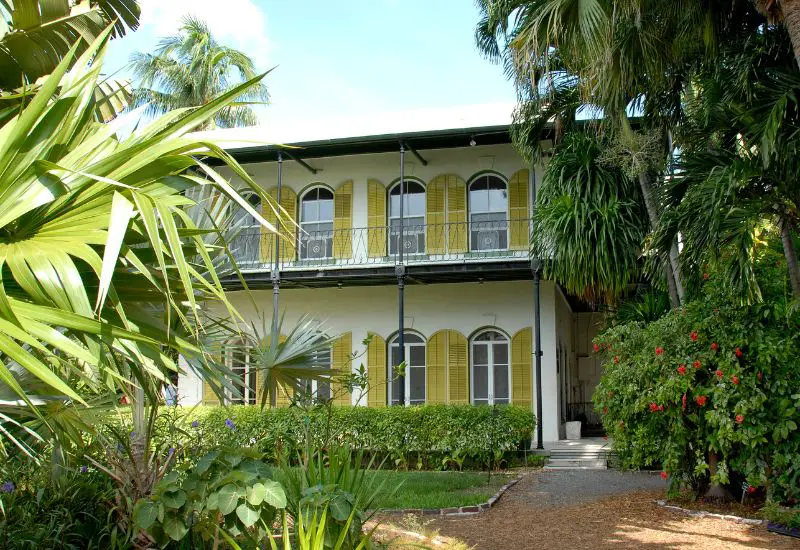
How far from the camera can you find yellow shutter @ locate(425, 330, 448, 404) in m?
15.8

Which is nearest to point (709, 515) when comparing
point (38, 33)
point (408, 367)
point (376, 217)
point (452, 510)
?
point (452, 510)

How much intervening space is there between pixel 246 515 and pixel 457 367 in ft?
39.7

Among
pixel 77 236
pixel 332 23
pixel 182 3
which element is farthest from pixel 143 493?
pixel 182 3

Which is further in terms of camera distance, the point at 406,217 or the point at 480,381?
the point at 406,217

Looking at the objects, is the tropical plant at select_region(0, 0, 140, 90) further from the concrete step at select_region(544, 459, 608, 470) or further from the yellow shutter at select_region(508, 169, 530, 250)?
the yellow shutter at select_region(508, 169, 530, 250)

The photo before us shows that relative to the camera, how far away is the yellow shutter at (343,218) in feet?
55.2

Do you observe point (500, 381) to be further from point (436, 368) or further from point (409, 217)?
point (409, 217)

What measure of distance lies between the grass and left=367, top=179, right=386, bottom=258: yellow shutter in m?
5.78

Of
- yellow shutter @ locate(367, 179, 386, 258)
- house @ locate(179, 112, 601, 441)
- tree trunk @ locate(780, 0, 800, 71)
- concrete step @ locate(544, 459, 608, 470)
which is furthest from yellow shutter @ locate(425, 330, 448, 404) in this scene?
tree trunk @ locate(780, 0, 800, 71)

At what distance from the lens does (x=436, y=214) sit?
1642 centimetres

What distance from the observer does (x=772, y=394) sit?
743 cm

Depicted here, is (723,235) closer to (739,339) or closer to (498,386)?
(739,339)

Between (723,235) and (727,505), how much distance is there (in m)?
3.11

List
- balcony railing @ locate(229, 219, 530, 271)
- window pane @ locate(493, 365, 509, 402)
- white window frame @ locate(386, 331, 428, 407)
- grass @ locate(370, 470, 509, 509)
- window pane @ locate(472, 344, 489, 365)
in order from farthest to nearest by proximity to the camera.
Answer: white window frame @ locate(386, 331, 428, 407) → window pane @ locate(472, 344, 489, 365) → balcony railing @ locate(229, 219, 530, 271) → window pane @ locate(493, 365, 509, 402) → grass @ locate(370, 470, 509, 509)
